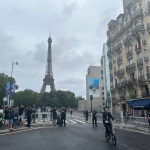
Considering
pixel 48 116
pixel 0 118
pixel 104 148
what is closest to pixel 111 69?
pixel 48 116

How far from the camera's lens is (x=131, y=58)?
3278cm

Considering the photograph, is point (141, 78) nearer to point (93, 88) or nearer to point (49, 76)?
point (93, 88)

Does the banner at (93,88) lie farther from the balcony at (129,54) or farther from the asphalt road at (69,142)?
the asphalt road at (69,142)

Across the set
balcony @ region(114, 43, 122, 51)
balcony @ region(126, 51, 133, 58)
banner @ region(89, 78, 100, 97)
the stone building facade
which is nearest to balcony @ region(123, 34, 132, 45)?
the stone building facade

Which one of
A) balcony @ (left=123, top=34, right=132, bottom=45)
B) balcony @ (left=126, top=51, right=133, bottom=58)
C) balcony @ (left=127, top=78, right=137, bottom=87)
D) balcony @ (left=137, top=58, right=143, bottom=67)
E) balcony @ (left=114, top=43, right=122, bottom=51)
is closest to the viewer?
balcony @ (left=137, top=58, right=143, bottom=67)

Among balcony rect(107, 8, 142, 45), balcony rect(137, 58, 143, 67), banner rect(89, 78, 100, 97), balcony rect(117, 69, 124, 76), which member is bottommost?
banner rect(89, 78, 100, 97)

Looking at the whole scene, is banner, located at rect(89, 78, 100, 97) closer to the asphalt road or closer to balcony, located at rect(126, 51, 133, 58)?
balcony, located at rect(126, 51, 133, 58)

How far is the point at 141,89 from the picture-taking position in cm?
2936

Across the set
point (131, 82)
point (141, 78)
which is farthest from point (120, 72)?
point (141, 78)

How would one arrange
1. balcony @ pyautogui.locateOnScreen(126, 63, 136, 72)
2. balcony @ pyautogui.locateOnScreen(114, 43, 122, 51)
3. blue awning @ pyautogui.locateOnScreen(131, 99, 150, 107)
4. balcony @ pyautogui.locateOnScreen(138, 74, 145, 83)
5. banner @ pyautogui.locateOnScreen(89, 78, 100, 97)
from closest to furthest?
blue awning @ pyautogui.locateOnScreen(131, 99, 150, 107)
balcony @ pyautogui.locateOnScreen(138, 74, 145, 83)
banner @ pyautogui.locateOnScreen(89, 78, 100, 97)
balcony @ pyautogui.locateOnScreen(126, 63, 136, 72)
balcony @ pyautogui.locateOnScreen(114, 43, 122, 51)

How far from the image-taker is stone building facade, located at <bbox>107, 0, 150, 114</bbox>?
28766 mm

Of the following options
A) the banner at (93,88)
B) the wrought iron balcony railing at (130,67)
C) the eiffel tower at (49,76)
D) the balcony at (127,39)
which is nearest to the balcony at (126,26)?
the balcony at (127,39)

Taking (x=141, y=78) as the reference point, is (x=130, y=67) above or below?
above

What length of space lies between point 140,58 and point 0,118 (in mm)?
24876
